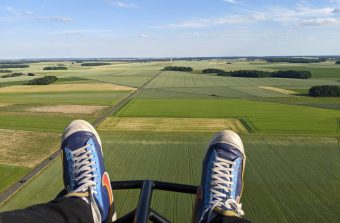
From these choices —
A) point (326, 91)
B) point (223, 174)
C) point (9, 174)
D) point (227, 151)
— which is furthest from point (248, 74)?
point (223, 174)

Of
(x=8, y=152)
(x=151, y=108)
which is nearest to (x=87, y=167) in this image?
(x=8, y=152)

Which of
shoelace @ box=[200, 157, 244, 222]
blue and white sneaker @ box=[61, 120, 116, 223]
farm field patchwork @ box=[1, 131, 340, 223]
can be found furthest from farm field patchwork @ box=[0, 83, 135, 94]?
shoelace @ box=[200, 157, 244, 222]

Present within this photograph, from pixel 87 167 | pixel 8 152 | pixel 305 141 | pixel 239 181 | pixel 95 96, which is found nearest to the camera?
pixel 87 167

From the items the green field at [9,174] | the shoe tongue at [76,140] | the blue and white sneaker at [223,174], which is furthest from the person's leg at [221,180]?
the green field at [9,174]

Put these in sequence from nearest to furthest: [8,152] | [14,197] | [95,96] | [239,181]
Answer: [239,181] → [14,197] → [8,152] → [95,96]

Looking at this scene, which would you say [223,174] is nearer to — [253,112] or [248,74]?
[253,112]

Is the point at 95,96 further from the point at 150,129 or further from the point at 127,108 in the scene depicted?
the point at 150,129
